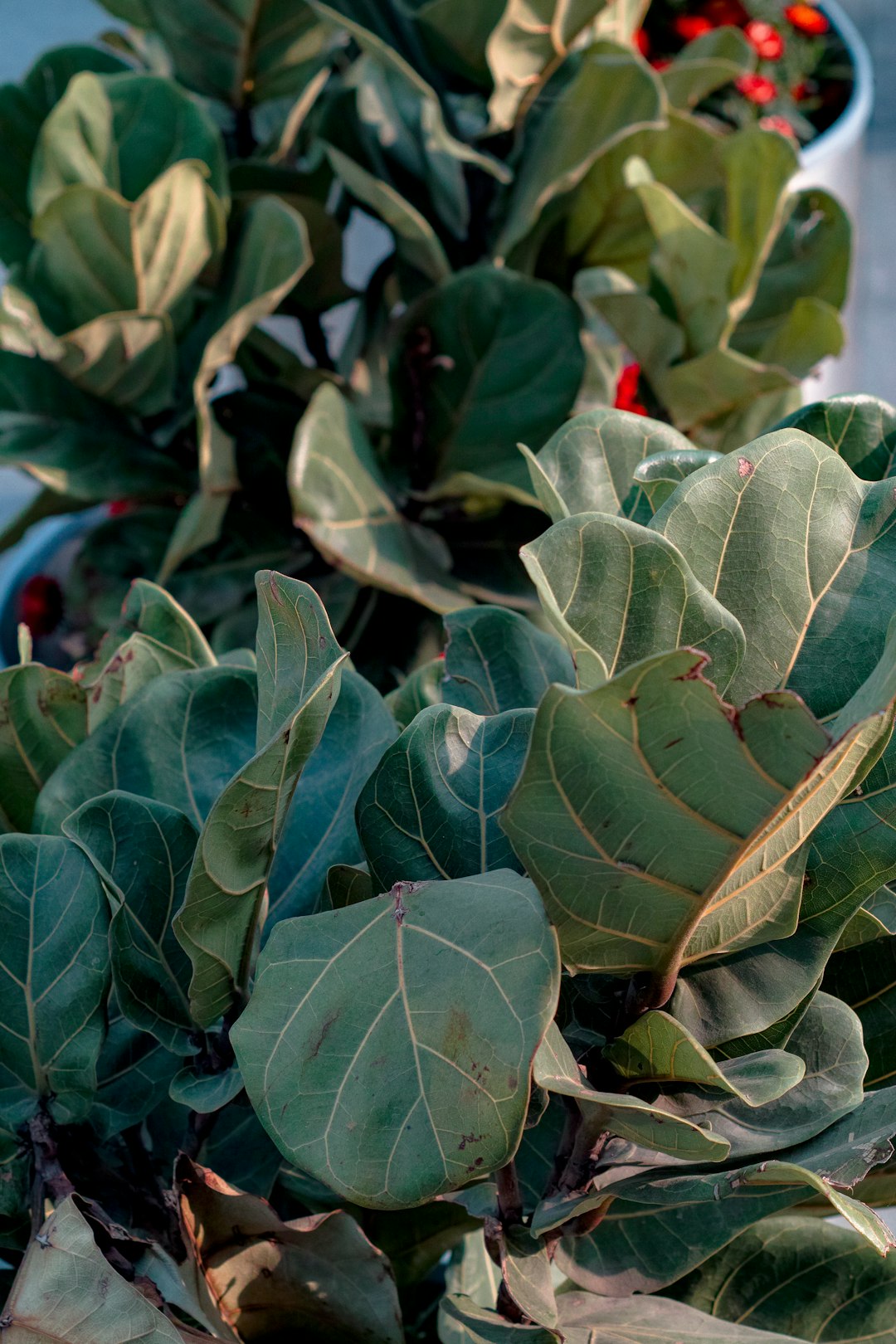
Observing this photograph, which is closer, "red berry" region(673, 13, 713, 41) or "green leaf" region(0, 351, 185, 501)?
"green leaf" region(0, 351, 185, 501)

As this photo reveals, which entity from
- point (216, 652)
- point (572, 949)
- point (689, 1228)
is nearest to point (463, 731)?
point (572, 949)

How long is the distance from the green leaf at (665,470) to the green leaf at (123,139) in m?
0.66

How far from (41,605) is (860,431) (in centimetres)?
103

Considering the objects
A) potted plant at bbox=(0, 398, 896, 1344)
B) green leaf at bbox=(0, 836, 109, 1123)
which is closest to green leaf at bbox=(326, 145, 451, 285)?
A: potted plant at bbox=(0, 398, 896, 1344)

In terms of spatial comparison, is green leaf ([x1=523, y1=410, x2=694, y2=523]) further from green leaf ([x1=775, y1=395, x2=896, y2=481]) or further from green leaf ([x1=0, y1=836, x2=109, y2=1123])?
green leaf ([x1=0, y1=836, x2=109, y2=1123])

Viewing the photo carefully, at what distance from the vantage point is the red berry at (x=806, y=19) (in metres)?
2.07

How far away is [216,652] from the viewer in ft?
3.03

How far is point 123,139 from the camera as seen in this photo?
894 mm

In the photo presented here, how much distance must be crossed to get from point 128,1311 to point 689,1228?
157mm

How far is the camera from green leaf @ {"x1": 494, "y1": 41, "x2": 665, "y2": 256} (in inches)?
33.7

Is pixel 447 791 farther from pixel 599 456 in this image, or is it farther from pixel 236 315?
pixel 236 315

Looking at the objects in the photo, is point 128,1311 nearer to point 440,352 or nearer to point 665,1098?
point 665,1098

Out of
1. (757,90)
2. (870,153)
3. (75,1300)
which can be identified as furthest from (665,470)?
(870,153)

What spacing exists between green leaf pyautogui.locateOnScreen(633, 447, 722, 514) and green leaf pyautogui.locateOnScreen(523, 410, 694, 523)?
14 millimetres
